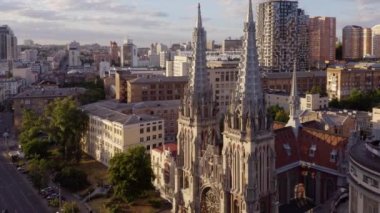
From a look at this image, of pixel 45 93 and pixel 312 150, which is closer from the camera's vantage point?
pixel 312 150

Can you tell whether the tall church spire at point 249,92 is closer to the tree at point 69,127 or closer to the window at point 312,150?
the window at point 312,150

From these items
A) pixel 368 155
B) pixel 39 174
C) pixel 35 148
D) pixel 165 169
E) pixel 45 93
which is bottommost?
pixel 39 174

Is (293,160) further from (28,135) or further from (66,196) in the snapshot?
(28,135)

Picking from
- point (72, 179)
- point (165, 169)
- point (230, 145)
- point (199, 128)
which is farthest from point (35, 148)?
point (230, 145)

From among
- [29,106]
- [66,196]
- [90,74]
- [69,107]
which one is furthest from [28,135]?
[90,74]

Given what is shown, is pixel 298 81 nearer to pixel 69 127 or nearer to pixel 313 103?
pixel 313 103

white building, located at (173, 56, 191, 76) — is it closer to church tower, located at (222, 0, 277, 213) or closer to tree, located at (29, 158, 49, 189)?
tree, located at (29, 158, 49, 189)
